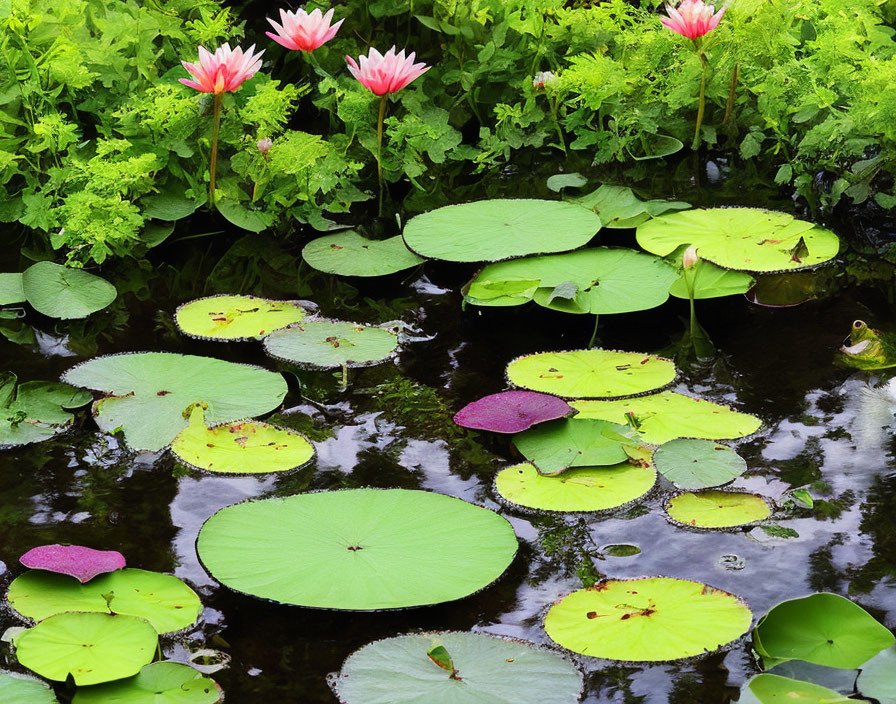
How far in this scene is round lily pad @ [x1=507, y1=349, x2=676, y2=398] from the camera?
272 cm

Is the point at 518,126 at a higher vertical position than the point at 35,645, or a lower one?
higher

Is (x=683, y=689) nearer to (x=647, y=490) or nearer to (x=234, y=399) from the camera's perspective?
(x=647, y=490)

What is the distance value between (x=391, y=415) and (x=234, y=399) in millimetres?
409

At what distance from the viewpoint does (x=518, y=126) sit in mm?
4379

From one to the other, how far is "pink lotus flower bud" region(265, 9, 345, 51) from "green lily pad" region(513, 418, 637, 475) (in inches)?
74.9

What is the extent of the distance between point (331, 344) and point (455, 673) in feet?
4.36

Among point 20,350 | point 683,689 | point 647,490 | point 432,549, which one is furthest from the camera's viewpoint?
point 20,350

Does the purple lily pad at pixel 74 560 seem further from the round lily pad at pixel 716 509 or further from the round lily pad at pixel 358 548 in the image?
the round lily pad at pixel 716 509

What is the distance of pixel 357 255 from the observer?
3494mm

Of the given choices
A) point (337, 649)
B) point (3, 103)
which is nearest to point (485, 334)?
point (337, 649)

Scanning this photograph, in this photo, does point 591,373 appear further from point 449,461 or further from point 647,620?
point 647,620

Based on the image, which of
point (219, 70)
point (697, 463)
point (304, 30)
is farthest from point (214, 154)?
point (697, 463)

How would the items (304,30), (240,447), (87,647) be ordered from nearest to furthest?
(87,647), (240,447), (304,30)

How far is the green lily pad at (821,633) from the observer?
184 centimetres
